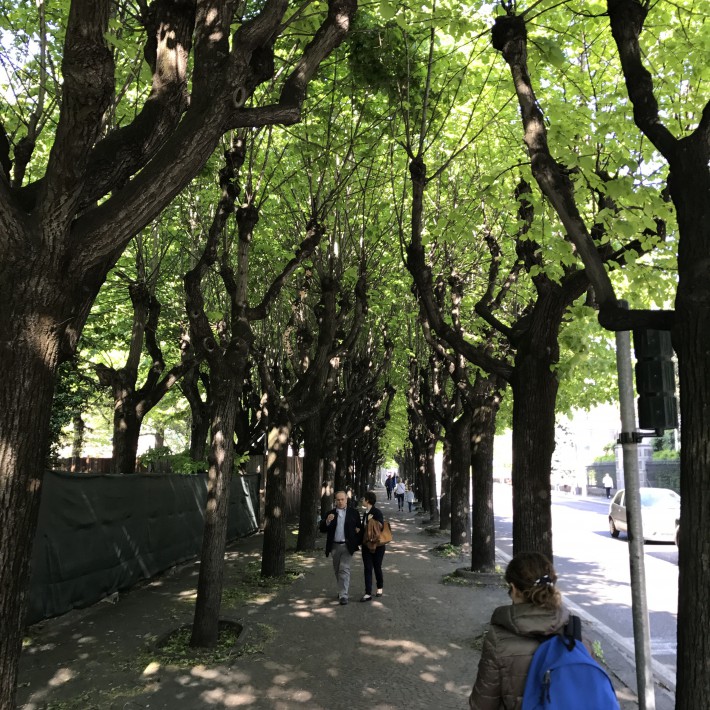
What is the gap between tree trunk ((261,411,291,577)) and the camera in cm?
1109

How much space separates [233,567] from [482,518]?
16.2 ft

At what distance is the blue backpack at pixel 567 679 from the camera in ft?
7.72

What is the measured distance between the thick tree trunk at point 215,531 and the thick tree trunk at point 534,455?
10.9 ft

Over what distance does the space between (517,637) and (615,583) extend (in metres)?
10.8

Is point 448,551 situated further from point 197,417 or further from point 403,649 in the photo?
point 197,417

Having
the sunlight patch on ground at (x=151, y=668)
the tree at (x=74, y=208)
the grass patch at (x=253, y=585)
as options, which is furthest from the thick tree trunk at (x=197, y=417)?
the tree at (x=74, y=208)

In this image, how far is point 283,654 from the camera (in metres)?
6.82

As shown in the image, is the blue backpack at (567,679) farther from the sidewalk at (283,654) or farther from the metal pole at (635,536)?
the sidewalk at (283,654)

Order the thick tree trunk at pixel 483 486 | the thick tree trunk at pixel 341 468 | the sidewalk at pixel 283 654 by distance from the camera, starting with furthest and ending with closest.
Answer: the thick tree trunk at pixel 341 468 < the thick tree trunk at pixel 483 486 < the sidewalk at pixel 283 654

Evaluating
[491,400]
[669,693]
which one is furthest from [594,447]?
[669,693]

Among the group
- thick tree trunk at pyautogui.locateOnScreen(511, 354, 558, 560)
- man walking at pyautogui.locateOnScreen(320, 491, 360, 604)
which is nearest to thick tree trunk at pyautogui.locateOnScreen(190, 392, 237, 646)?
Result: man walking at pyautogui.locateOnScreen(320, 491, 360, 604)

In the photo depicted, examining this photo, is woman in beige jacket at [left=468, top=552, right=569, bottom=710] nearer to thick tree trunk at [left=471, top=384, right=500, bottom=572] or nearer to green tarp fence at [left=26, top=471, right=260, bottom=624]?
green tarp fence at [left=26, top=471, right=260, bottom=624]

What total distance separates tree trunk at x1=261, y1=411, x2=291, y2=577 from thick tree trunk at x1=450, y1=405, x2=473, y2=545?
5.19m

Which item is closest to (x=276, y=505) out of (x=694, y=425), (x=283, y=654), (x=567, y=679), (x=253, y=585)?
(x=253, y=585)
